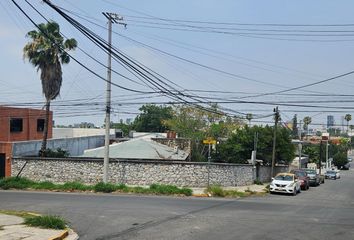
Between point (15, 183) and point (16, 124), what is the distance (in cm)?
1708

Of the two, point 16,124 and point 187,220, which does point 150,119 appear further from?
point 187,220

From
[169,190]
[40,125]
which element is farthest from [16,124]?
[169,190]

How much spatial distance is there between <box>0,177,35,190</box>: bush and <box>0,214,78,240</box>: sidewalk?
1915 cm

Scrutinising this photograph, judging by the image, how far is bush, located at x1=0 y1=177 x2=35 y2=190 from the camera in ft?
111

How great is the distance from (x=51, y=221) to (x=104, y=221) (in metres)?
2.47

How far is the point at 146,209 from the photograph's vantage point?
2136cm

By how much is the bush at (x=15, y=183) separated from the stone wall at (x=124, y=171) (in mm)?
2765

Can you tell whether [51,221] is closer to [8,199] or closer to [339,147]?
[8,199]

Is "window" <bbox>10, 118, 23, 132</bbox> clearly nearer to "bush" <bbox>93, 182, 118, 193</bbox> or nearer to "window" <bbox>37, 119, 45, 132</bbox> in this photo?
"window" <bbox>37, 119, 45, 132</bbox>

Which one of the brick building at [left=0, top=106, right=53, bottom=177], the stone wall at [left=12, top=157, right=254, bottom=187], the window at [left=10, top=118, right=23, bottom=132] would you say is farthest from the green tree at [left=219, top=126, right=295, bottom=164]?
the window at [left=10, top=118, right=23, bottom=132]

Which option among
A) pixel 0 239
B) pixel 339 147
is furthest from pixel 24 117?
pixel 339 147

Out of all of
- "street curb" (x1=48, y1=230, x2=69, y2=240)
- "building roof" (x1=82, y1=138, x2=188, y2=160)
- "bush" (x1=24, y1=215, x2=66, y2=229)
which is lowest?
"street curb" (x1=48, y1=230, x2=69, y2=240)

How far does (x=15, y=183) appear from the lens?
3434 centimetres

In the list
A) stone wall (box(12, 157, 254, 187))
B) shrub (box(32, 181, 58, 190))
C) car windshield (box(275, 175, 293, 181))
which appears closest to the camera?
shrub (box(32, 181, 58, 190))
